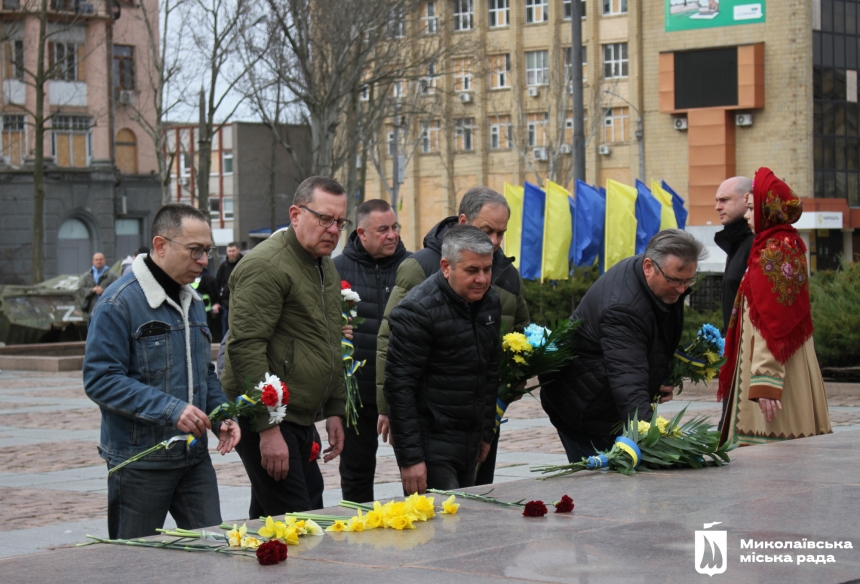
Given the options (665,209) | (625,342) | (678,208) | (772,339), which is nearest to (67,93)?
(678,208)

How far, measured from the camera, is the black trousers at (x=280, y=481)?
6068mm

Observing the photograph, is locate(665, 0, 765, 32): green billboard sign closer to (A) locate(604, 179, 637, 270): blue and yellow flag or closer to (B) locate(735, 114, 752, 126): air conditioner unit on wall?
(B) locate(735, 114, 752, 126): air conditioner unit on wall

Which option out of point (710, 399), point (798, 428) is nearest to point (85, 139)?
point (710, 399)

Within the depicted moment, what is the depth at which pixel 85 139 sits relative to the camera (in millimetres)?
53562

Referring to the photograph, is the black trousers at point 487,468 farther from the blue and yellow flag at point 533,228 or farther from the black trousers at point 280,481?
the blue and yellow flag at point 533,228

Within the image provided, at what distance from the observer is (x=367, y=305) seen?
24.9ft

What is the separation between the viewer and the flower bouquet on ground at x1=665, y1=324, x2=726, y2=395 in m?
7.09

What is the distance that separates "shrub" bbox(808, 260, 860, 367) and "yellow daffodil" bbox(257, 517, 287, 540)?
12.4 metres

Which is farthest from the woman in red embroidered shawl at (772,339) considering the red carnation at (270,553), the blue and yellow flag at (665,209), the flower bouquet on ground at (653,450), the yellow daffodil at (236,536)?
the blue and yellow flag at (665,209)

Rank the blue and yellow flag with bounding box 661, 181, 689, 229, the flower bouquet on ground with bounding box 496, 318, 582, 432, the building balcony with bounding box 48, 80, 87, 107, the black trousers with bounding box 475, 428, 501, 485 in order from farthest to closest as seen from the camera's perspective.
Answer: the building balcony with bounding box 48, 80, 87, 107
the blue and yellow flag with bounding box 661, 181, 689, 229
the black trousers with bounding box 475, 428, 501, 485
the flower bouquet on ground with bounding box 496, 318, 582, 432

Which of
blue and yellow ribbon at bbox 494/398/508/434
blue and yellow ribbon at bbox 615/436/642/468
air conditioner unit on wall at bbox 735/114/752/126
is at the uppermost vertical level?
air conditioner unit on wall at bbox 735/114/752/126

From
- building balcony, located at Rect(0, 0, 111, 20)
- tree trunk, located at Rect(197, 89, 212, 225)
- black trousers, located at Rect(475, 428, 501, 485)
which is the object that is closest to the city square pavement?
black trousers, located at Rect(475, 428, 501, 485)

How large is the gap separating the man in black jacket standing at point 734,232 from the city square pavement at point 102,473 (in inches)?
44.5

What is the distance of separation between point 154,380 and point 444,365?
1.43m
